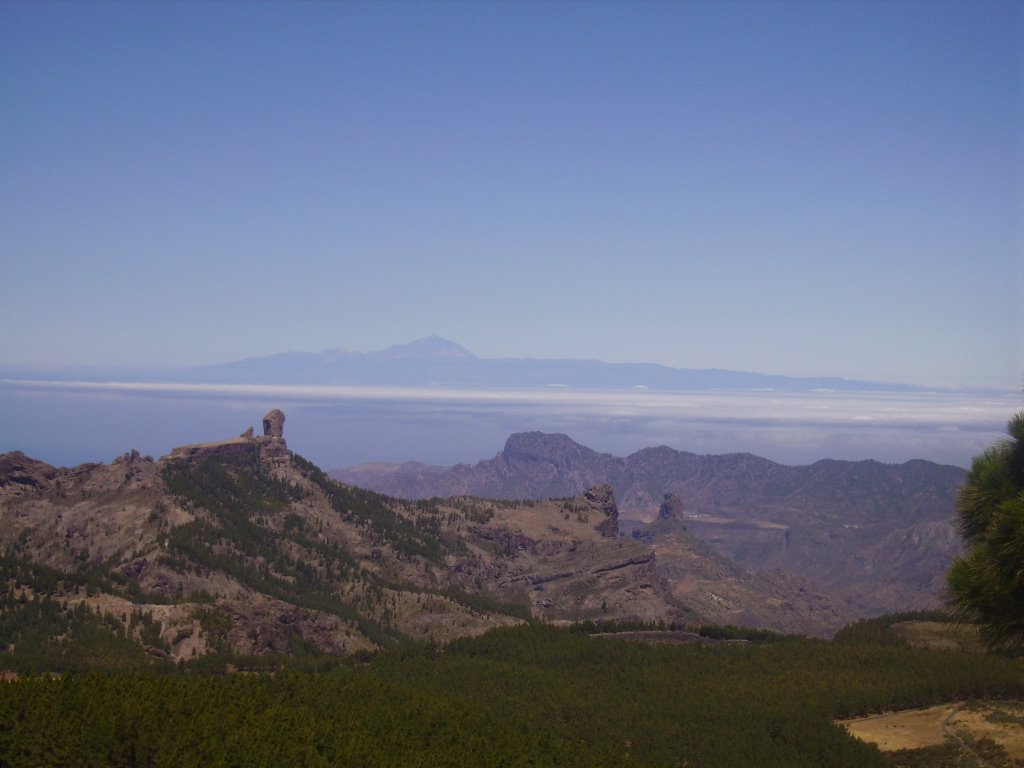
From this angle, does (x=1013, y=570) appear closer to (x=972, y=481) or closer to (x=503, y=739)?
(x=972, y=481)

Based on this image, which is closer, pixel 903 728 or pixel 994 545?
pixel 994 545

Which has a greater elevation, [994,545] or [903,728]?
[994,545]

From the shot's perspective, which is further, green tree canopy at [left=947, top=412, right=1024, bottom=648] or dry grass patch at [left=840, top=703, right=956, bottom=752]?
dry grass patch at [left=840, top=703, right=956, bottom=752]

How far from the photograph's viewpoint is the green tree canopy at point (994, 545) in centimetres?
4456

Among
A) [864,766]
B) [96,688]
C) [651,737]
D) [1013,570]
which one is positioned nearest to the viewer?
[1013,570]

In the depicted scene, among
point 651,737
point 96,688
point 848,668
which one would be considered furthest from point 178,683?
point 848,668

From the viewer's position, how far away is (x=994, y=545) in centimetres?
4559

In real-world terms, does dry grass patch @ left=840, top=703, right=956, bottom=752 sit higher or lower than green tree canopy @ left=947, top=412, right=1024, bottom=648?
lower

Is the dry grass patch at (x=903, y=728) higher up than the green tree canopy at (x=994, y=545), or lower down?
lower down

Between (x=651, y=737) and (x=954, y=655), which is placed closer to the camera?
(x=651, y=737)

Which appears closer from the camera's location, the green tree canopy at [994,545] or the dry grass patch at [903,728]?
the green tree canopy at [994,545]

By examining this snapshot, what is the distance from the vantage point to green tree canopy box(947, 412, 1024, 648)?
44562 mm

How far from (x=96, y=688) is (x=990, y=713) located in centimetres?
8982

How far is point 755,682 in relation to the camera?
157750 mm
